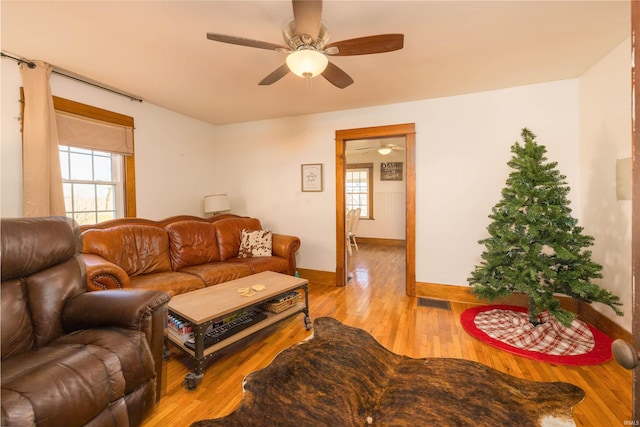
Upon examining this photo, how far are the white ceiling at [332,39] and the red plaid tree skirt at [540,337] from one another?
7.79ft

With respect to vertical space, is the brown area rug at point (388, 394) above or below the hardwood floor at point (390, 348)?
above

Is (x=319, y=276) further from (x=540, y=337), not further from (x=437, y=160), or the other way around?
(x=540, y=337)

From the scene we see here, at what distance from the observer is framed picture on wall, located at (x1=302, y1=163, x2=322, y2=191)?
3.93 metres

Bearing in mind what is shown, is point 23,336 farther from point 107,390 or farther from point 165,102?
point 165,102

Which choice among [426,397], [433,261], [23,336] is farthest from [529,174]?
[23,336]

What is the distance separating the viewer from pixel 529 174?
7.54 feet

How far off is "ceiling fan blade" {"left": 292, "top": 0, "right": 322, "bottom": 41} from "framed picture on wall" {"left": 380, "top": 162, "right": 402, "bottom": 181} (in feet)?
17.7

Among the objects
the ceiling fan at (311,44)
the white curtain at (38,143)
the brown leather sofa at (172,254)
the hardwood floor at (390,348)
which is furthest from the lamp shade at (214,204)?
the ceiling fan at (311,44)

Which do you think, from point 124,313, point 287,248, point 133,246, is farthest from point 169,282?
point 287,248

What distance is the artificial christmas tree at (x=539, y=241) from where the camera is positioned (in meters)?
2.21

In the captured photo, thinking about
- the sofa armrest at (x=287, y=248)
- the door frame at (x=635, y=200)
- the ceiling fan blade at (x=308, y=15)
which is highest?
the ceiling fan blade at (x=308, y=15)

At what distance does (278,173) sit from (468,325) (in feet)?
10.4

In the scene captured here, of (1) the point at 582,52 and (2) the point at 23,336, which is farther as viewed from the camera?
(1) the point at 582,52

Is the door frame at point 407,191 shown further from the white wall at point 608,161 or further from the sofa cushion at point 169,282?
the sofa cushion at point 169,282
